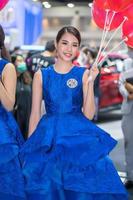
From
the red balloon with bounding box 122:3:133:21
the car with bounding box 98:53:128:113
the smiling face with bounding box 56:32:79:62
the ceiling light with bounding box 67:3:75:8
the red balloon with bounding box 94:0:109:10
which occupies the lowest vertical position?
the car with bounding box 98:53:128:113

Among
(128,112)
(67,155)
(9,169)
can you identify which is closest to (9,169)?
(9,169)

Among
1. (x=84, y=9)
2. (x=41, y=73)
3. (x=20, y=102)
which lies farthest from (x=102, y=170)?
(x=84, y=9)

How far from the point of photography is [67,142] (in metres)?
2.99

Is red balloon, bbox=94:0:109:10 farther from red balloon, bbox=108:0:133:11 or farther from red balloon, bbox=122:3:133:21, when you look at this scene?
red balloon, bbox=122:3:133:21

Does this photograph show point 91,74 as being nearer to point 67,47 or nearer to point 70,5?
point 67,47

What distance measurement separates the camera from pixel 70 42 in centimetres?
312

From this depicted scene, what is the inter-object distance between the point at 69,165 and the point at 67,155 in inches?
2.6

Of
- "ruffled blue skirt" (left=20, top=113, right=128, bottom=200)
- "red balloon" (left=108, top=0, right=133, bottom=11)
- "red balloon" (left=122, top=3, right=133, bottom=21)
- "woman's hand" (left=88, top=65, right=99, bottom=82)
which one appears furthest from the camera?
"red balloon" (left=122, top=3, right=133, bottom=21)

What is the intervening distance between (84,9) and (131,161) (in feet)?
62.9

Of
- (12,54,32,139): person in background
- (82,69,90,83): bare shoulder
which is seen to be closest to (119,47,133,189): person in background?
(12,54,32,139): person in background

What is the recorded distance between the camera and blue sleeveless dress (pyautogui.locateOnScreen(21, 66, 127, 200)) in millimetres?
2965

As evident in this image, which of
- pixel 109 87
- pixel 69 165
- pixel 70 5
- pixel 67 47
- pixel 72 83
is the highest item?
pixel 70 5

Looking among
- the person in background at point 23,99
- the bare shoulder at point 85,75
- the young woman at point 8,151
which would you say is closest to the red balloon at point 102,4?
the bare shoulder at point 85,75

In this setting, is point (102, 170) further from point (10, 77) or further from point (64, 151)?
point (10, 77)
